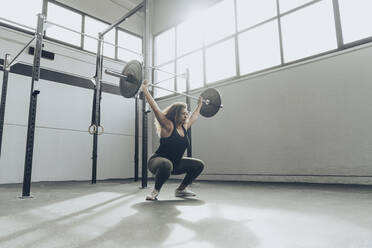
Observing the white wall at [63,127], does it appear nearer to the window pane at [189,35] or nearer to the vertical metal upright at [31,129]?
the window pane at [189,35]

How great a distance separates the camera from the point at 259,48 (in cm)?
494

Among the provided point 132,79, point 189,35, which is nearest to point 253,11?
point 189,35

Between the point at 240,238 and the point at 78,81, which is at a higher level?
the point at 78,81

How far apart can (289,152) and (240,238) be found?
3335mm

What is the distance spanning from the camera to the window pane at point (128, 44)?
6559 mm

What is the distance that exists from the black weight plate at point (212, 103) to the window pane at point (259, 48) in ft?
4.63

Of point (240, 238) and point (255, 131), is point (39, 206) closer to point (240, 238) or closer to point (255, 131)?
point (240, 238)

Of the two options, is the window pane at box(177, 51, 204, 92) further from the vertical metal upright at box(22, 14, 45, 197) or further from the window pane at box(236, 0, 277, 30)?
the vertical metal upright at box(22, 14, 45, 197)

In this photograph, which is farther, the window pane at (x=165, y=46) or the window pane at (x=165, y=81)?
the window pane at (x=165, y=46)

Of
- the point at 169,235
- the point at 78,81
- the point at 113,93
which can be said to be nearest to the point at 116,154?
the point at 113,93

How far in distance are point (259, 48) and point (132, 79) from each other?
109 inches

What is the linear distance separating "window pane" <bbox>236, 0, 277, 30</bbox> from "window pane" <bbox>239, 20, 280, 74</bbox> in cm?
16

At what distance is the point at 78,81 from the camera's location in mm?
5621

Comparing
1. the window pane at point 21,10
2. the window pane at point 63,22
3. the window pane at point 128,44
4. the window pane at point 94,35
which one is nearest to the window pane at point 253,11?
the window pane at point 128,44
